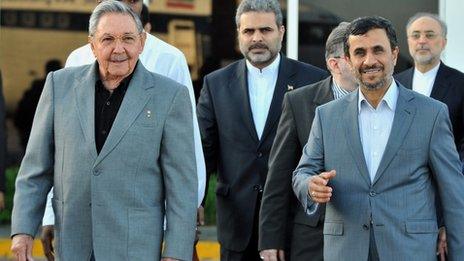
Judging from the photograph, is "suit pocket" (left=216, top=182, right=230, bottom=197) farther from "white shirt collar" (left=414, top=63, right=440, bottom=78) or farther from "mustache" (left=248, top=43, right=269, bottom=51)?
"white shirt collar" (left=414, top=63, right=440, bottom=78)

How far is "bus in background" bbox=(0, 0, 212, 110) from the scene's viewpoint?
13.0 metres

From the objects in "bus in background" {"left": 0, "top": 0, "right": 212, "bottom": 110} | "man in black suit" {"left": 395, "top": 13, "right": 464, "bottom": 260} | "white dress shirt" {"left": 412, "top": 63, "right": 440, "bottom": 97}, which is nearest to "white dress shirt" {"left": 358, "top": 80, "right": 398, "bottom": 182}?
"man in black suit" {"left": 395, "top": 13, "right": 464, "bottom": 260}

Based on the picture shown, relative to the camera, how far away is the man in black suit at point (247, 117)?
739cm

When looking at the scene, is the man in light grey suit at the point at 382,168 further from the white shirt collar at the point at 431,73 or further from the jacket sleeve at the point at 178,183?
the white shirt collar at the point at 431,73

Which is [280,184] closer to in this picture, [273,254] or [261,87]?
[273,254]

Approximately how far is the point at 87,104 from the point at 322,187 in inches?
45.2

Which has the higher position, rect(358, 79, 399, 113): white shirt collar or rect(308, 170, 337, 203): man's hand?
rect(358, 79, 399, 113): white shirt collar

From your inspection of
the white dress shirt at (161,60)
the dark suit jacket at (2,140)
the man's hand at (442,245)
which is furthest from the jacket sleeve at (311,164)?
the dark suit jacket at (2,140)

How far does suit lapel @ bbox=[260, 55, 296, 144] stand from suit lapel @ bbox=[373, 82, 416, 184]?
172 cm

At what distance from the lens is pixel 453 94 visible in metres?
8.08

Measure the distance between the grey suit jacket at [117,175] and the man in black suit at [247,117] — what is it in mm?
1645

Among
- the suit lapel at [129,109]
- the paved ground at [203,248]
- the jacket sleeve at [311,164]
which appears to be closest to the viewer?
the suit lapel at [129,109]

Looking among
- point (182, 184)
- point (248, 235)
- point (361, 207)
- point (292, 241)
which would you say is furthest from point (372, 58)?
point (248, 235)

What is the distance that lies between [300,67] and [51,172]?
2.23m
